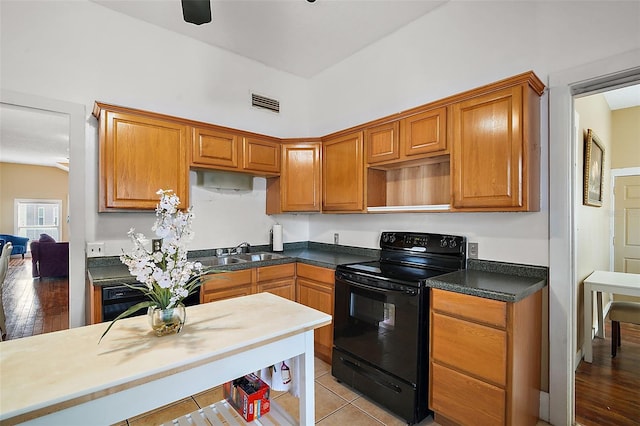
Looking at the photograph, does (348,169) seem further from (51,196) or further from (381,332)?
(51,196)

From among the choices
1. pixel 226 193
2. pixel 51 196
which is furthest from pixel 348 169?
pixel 51 196

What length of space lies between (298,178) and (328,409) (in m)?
2.18

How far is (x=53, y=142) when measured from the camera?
21.7 feet

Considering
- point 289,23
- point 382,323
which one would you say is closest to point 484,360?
point 382,323

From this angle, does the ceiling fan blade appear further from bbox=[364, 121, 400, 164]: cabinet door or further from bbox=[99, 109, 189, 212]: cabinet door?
bbox=[364, 121, 400, 164]: cabinet door

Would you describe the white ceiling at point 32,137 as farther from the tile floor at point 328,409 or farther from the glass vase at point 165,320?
the glass vase at point 165,320

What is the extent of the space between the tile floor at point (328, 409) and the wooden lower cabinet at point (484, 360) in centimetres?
36

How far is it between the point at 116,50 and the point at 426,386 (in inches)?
145

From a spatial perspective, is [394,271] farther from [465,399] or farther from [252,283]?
[252,283]

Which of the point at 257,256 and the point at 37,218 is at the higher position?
the point at 37,218

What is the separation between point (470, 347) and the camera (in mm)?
1881

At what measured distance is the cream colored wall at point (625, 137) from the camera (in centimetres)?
410

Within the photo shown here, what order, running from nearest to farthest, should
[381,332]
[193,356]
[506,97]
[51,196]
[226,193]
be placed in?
[193,356]
[506,97]
[381,332]
[226,193]
[51,196]

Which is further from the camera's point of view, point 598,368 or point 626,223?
point 626,223
